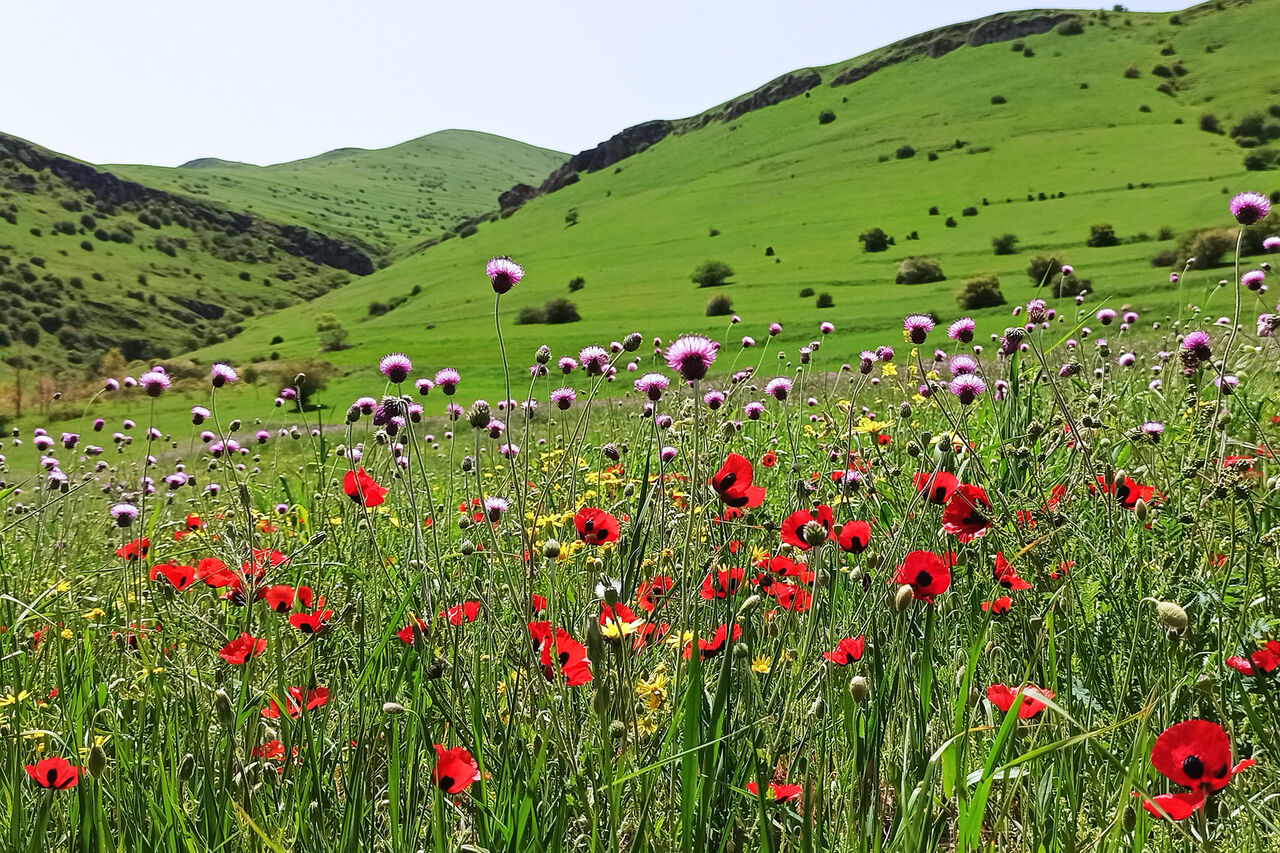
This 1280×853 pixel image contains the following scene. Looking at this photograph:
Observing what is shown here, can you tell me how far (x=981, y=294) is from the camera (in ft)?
68.6

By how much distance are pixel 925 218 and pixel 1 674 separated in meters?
46.3

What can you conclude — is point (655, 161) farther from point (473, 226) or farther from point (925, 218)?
point (925, 218)

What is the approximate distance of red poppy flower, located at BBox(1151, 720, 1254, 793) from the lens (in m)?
1.06

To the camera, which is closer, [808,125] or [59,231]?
[808,125]

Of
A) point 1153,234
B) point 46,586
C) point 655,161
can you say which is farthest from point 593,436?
point 655,161

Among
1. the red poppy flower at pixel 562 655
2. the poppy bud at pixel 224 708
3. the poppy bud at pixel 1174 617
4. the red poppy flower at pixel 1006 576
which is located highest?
the poppy bud at pixel 1174 617

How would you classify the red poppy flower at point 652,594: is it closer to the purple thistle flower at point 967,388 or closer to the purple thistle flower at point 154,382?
the purple thistle flower at point 967,388

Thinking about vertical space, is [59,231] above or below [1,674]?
above

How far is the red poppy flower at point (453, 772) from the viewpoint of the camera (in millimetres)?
1329

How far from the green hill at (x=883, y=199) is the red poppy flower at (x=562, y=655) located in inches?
505

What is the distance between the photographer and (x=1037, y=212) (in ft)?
127

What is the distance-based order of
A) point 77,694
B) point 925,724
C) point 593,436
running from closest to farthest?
point 925,724 → point 77,694 → point 593,436

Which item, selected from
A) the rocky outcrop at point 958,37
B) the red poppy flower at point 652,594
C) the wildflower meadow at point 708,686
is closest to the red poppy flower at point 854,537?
the wildflower meadow at point 708,686

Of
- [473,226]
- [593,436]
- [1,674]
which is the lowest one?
[593,436]
